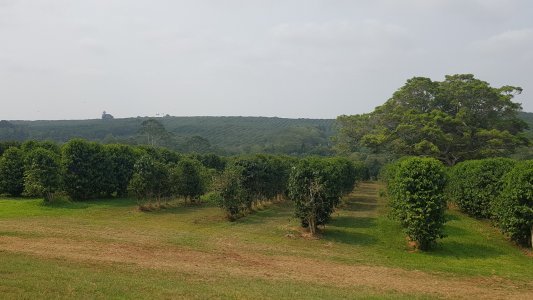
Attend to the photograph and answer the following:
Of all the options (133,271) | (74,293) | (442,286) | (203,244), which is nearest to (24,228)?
(203,244)

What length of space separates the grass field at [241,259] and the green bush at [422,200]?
133cm

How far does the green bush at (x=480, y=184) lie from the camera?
34969mm

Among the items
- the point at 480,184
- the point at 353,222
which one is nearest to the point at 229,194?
the point at 353,222

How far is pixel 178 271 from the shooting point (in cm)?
1941

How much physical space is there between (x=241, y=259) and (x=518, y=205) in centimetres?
1844

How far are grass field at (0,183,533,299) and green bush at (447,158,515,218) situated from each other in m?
1.35

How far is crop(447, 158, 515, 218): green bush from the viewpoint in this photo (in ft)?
115

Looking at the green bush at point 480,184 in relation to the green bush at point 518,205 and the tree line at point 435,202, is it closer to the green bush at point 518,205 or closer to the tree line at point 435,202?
the tree line at point 435,202

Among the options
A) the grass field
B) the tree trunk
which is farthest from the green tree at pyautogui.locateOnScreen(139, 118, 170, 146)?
the tree trunk

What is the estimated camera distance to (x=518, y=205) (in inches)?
1104

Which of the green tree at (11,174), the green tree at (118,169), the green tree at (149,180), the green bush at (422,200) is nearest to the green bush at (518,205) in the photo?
the green bush at (422,200)

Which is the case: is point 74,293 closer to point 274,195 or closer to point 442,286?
point 442,286

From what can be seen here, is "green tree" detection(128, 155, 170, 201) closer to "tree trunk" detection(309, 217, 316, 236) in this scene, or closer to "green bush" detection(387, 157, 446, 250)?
"tree trunk" detection(309, 217, 316, 236)

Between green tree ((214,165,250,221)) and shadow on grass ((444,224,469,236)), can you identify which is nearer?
shadow on grass ((444,224,469,236))
